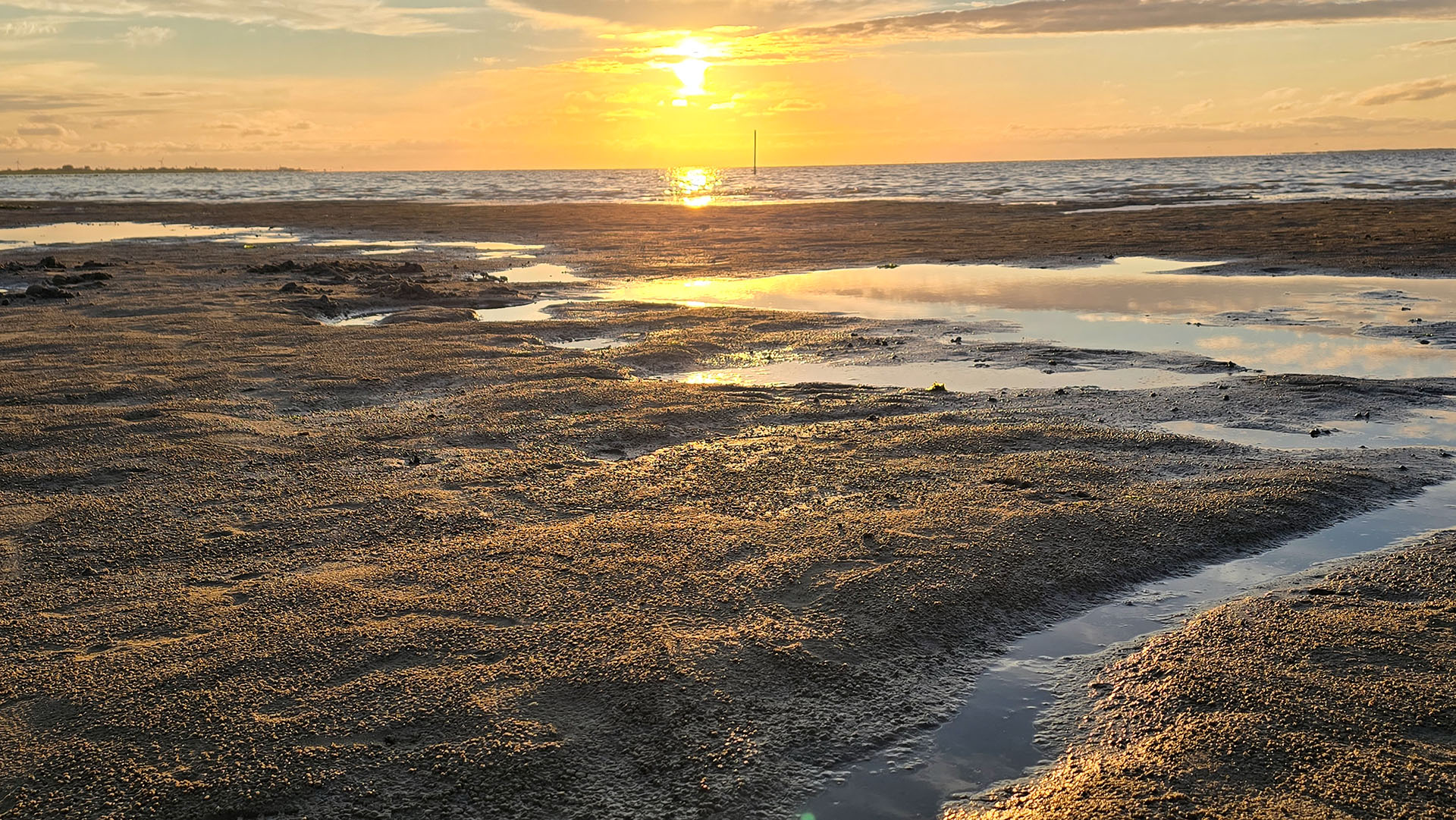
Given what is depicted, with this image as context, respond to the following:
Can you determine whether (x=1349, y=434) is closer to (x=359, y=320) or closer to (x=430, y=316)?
(x=430, y=316)

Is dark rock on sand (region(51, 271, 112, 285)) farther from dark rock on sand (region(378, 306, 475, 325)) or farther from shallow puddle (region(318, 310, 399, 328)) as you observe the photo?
dark rock on sand (region(378, 306, 475, 325))

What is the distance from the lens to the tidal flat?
11.4ft

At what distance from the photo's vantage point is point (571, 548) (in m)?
5.26

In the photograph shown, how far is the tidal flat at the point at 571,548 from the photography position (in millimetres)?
3463

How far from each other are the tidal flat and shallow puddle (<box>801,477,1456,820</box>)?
11cm

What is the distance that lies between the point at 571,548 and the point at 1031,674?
8.04 ft

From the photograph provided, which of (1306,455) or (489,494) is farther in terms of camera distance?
(1306,455)

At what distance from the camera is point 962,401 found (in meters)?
8.62

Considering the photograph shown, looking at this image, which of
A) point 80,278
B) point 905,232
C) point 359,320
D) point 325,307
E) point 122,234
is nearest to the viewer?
point 359,320

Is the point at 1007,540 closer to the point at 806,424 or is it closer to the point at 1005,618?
the point at 1005,618

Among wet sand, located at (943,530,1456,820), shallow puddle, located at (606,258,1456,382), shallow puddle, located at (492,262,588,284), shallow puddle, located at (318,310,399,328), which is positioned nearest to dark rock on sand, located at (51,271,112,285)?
shallow puddle, located at (318,310,399,328)

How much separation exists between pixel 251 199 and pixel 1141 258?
2497 inches

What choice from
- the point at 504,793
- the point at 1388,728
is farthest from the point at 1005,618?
the point at 504,793

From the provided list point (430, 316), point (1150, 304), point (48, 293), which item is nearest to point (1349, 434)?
point (1150, 304)
